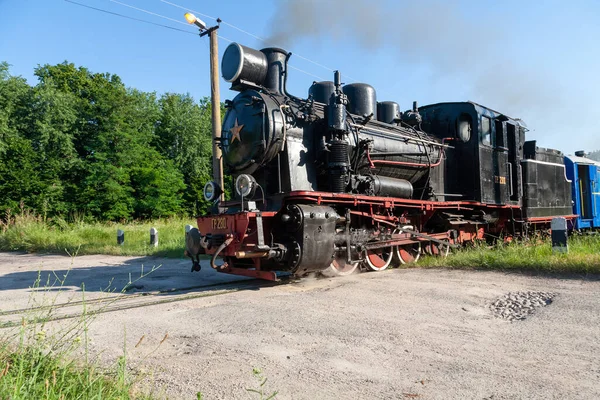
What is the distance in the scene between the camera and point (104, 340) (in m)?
3.94

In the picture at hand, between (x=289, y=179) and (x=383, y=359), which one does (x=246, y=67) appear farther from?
(x=383, y=359)

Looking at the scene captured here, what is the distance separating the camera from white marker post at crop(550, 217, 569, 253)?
8.04m

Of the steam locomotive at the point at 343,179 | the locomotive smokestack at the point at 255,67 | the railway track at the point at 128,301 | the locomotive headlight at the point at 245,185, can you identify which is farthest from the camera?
the locomotive smokestack at the point at 255,67

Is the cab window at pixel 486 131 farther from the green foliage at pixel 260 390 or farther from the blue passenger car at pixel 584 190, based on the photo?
the green foliage at pixel 260 390

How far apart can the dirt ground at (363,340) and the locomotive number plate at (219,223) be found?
0.98m

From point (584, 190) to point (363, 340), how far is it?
13409 millimetres

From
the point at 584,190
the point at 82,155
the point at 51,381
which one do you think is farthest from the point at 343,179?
the point at 82,155

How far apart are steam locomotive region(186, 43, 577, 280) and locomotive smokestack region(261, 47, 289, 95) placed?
0.07ft

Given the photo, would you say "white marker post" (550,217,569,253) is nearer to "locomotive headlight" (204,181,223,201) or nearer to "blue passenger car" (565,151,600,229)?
"blue passenger car" (565,151,600,229)

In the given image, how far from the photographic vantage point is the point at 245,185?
6668mm

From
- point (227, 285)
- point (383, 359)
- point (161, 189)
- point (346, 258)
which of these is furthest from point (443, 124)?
point (161, 189)

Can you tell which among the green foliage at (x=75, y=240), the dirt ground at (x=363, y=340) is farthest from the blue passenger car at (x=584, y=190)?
the green foliage at (x=75, y=240)

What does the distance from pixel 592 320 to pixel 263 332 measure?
3.31 meters

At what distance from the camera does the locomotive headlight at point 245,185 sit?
260 inches
